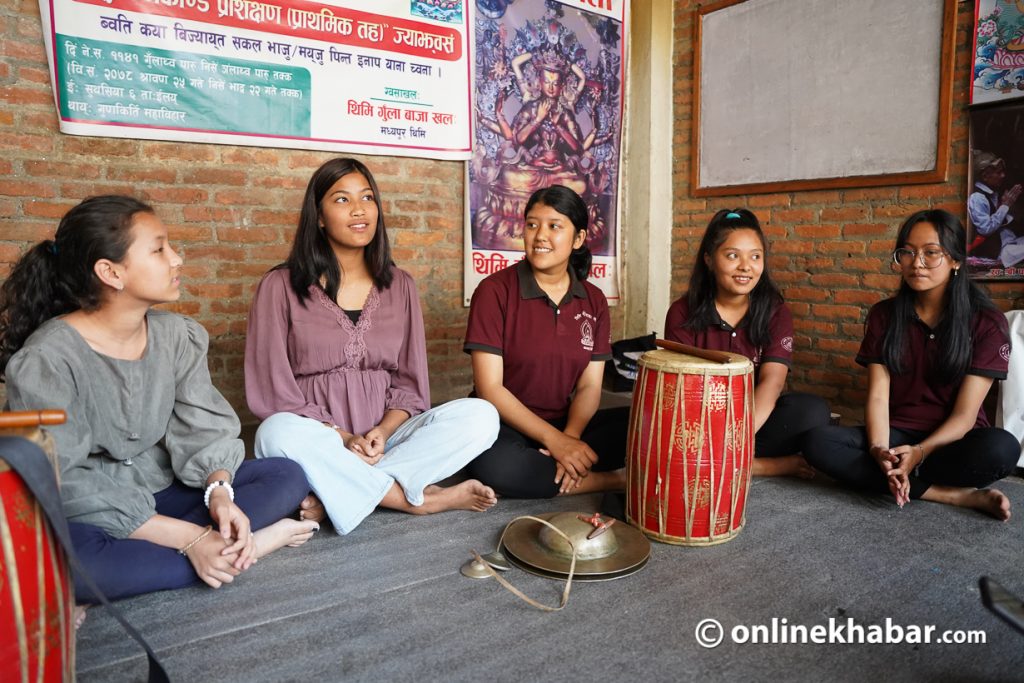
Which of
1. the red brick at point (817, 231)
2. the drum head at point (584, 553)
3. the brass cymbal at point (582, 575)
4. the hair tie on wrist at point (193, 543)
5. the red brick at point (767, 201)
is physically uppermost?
the red brick at point (767, 201)

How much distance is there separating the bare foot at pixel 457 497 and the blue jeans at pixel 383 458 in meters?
0.04

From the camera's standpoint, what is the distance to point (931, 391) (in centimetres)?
260

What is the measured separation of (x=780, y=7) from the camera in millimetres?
3906

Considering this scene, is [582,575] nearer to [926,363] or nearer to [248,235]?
[926,363]

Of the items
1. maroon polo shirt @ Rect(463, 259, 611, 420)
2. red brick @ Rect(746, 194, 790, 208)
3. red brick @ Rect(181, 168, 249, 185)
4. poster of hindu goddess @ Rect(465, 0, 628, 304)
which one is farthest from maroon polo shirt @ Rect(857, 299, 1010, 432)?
red brick @ Rect(181, 168, 249, 185)

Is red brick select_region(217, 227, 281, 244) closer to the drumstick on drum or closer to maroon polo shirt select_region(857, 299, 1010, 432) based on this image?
the drumstick on drum

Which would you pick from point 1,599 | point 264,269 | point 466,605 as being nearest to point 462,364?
point 264,269

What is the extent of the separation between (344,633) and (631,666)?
0.62 m

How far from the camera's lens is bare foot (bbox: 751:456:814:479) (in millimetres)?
2752

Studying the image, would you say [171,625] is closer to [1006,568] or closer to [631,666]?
[631,666]

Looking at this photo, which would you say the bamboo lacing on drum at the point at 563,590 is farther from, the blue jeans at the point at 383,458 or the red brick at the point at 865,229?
the red brick at the point at 865,229

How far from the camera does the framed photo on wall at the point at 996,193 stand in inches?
122

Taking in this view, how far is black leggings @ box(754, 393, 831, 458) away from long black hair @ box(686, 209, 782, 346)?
27 cm

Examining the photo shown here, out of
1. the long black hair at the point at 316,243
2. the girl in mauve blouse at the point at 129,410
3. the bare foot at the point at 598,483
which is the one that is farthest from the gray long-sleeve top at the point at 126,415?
the bare foot at the point at 598,483
